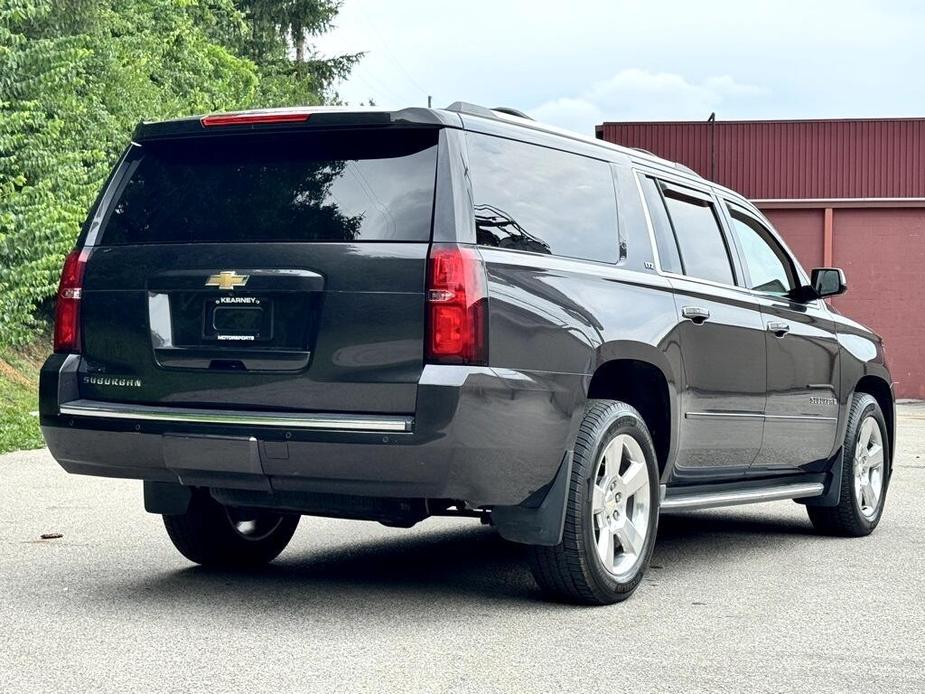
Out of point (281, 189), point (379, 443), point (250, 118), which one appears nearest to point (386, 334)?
point (379, 443)

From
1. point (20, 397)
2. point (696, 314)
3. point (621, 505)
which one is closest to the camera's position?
point (621, 505)

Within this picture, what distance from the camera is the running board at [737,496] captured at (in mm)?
6652

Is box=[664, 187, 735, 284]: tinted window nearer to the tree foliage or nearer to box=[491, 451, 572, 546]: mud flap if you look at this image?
box=[491, 451, 572, 546]: mud flap

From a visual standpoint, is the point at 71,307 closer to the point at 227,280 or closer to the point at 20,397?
the point at 227,280

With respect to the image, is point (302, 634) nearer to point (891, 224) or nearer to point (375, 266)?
point (375, 266)

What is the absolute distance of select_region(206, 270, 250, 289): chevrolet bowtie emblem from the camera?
555cm

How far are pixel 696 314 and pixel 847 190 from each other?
24.5m

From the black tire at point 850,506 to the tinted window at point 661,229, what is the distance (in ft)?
7.07

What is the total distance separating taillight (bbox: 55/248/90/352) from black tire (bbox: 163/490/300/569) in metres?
0.92

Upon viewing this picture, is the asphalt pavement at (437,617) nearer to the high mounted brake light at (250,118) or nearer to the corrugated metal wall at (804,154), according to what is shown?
the high mounted brake light at (250,118)

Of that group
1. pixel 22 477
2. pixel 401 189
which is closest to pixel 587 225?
pixel 401 189

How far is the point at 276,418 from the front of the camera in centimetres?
539

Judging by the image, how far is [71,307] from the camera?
5.92 meters

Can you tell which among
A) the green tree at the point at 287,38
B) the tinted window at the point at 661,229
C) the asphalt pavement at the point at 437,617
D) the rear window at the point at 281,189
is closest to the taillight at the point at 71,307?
the rear window at the point at 281,189
